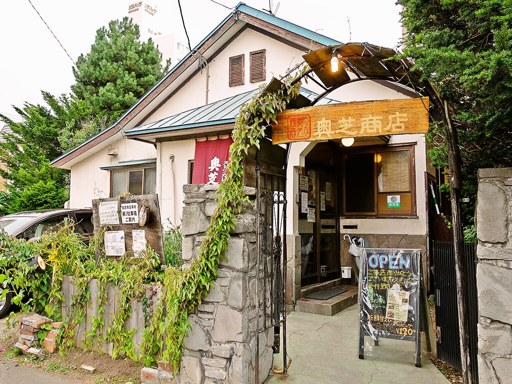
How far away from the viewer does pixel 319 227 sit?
25.8ft

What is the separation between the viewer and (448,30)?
3.82m

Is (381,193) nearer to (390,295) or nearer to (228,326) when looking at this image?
(390,295)

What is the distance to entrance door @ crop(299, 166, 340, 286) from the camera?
7.43 m

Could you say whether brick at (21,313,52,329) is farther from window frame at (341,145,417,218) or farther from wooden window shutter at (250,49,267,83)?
wooden window shutter at (250,49,267,83)

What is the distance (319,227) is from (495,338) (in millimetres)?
4945

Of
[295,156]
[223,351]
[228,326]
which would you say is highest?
[295,156]

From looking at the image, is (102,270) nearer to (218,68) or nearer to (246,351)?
(246,351)

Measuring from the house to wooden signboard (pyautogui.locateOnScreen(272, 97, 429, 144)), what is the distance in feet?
10.2

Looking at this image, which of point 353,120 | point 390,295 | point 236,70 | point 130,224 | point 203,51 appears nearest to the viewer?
point 353,120

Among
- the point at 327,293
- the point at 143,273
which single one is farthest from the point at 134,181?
the point at 327,293

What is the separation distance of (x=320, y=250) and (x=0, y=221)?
675cm

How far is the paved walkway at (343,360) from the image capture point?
399 cm

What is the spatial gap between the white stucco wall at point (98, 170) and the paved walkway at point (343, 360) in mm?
6822

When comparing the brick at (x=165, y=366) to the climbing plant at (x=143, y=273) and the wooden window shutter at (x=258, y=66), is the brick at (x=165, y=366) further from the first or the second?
the wooden window shutter at (x=258, y=66)
